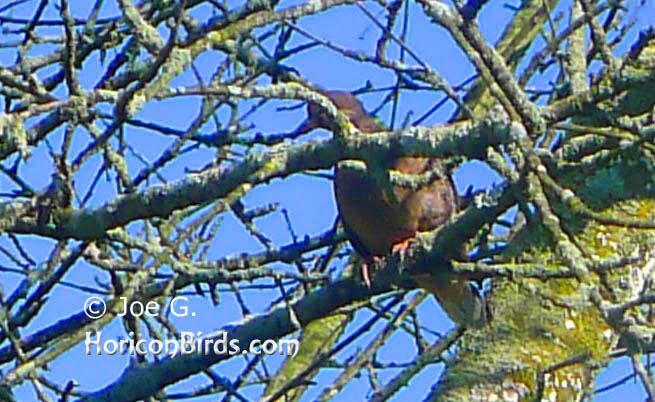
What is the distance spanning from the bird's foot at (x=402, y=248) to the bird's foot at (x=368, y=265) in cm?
6

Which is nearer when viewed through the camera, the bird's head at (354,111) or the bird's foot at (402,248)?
→ the bird's foot at (402,248)

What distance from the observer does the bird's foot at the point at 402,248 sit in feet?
14.5

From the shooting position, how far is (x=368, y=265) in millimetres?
4602

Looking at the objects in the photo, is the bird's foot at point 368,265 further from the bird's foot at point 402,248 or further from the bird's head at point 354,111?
the bird's head at point 354,111

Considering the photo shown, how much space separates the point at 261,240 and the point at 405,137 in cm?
147

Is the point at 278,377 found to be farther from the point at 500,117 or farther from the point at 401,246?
the point at 500,117

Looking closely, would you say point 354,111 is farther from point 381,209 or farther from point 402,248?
point 402,248

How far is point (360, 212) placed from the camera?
507 cm

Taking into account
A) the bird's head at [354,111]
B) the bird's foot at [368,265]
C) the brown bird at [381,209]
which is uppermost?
the bird's head at [354,111]

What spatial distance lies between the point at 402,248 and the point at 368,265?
285mm

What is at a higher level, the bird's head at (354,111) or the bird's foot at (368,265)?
the bird's head at (354,111)

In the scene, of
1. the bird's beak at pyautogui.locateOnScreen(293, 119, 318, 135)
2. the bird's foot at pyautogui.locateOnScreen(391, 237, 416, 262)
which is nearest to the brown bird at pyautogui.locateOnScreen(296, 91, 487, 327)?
the bird's foot at pyautogui.locateOnScreen(391, 237, 416, 262)

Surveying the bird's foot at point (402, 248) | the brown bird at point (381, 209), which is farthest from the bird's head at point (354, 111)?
the bird's foot at point (402, 248)

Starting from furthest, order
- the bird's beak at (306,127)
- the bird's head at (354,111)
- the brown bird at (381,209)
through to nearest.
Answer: the bird's head at (354,111) → the brown bird at (381,209) → the bird's beak at (306,127)
